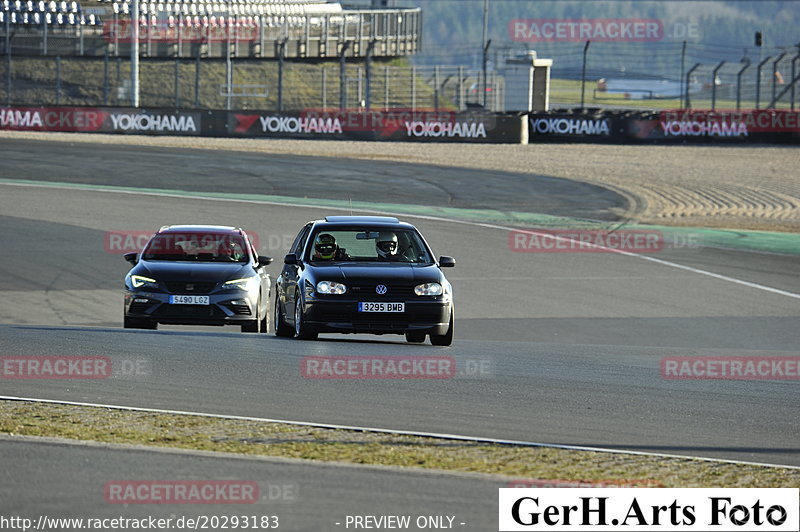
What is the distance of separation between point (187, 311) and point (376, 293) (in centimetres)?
280

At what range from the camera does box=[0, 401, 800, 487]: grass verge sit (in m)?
8.06

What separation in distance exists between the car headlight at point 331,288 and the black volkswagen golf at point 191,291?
81.4 inches

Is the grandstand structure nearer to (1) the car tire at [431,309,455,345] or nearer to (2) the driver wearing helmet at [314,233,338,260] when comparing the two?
(2) the driver wearing helmet at [314,233,338,260]

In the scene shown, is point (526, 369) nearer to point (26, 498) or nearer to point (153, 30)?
point (26, 498)

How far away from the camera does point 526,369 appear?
40.6 feet

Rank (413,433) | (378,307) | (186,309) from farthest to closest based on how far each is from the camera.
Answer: (186,309), (378,307), (413,433)

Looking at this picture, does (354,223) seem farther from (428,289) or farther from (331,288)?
(428,289)

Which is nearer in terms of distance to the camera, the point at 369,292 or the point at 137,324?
the point at 369,292

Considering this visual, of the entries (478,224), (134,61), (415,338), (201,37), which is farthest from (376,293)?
(201,37)

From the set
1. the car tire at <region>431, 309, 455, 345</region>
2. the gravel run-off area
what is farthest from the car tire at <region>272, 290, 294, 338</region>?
the gravel run-off area

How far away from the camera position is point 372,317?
13.5m

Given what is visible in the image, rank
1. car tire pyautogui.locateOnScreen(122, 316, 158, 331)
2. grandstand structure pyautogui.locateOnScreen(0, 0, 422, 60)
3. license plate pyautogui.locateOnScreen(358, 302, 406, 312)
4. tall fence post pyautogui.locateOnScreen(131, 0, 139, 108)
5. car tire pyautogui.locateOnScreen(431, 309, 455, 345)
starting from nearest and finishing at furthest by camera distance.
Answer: license plate pyautogui.locateOnScreen(358, 302, 406, 312) < car tire pyautogui.locateOnScreen(431, 309, 455, 345) < car tire pyautogui.locateOnScreen(122, 316, 158, 331) < tall fence post pyautogui.locateOnScreen(131, 0, 139, 108) < grandstand structure pyautogui.locateOnScreen(0, 0, 422, 60)

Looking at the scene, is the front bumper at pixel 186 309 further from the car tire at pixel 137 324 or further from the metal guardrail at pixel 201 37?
the metal guardrail at pixel 201 37

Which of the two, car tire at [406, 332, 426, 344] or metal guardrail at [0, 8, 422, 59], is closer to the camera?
car tire at [406, 332, 426, 344]
